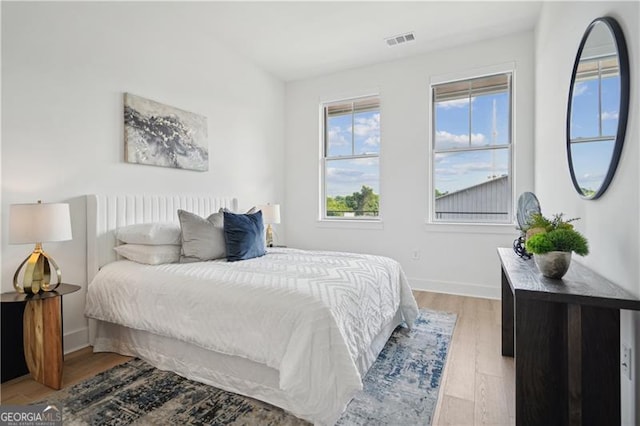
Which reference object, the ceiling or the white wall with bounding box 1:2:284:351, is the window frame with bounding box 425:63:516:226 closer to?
the ceiling

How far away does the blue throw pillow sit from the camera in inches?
108

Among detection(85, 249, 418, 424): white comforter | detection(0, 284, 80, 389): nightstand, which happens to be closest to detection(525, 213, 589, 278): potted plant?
detection(85, 249, 418, 424): white comforter

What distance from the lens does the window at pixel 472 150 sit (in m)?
3.85

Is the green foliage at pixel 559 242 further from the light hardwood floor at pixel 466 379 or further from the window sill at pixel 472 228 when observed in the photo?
the window sill at pixel 472 228

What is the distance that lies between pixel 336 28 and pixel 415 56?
3.95 feet

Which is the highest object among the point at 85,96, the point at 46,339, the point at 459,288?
the point at 85,96

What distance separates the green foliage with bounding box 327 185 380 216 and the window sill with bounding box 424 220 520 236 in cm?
77

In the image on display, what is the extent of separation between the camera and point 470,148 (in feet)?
13.0

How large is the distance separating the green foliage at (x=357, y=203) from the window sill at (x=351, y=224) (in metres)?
0.14

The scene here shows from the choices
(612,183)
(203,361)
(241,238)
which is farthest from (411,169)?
(203,361)

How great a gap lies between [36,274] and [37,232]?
316 millimetres

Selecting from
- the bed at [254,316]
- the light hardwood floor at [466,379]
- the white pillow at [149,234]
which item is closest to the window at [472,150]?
the light hardwood floor at [466,379]

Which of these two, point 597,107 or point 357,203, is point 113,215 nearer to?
point 357,203

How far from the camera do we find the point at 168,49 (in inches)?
127
